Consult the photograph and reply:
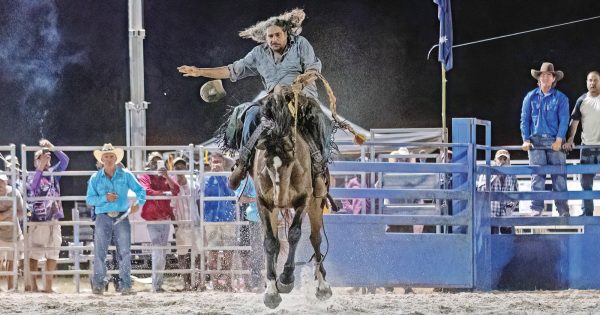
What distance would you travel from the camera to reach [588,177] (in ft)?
35.8

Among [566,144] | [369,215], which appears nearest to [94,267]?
[369,215]

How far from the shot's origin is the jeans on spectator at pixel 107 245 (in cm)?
1079

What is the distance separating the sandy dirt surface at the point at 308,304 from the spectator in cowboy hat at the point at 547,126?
1398 mm

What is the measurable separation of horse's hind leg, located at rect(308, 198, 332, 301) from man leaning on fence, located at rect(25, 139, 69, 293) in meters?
3.63

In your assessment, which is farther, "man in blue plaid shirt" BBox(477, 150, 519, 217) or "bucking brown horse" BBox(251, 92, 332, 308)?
"man in blue plaid shirt" BBox(477, 150, 519, 217)

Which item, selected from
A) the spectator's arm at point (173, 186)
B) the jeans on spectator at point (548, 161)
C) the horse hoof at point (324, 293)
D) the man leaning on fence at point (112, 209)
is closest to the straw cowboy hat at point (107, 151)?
the man leaning on fence at point (112, 209)

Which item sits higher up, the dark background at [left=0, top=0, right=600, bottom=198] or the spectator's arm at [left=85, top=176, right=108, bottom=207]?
the dark background at [left=0, top=0, right=600, bottom=198]

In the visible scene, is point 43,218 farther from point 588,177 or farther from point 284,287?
point 588,177

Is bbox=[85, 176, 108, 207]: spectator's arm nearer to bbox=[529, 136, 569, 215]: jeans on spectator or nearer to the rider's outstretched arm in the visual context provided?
the rider's outstretched arm

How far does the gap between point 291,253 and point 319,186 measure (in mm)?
717

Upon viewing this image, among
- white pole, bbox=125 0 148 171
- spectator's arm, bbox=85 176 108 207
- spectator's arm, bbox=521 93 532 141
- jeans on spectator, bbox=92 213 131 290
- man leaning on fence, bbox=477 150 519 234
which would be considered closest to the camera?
jeans on spectator, bbox=92 213 131 290

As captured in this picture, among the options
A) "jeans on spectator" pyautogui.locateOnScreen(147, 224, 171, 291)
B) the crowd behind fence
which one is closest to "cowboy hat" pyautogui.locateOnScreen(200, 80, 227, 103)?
the crowd behind fence

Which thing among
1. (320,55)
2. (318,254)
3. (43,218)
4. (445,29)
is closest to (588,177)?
(445,29)

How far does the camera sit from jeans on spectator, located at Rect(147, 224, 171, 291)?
11352mm
